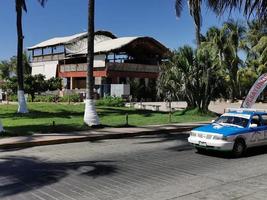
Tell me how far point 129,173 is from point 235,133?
397cm

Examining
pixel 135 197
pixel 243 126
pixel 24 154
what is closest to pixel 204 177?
pixel 135 197

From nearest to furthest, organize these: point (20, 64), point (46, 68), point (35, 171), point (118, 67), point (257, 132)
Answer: point (35, 171), point (257, 132), point (20, 64), point (118, 67), point (46, 68)

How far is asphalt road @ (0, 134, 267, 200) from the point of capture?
8.26 m

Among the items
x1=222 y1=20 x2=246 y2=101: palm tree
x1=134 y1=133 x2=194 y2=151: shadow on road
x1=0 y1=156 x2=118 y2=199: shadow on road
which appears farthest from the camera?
x1=222 y1=20 x2=246 y2=101: palm tree

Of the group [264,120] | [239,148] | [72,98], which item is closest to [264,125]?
[264,120]

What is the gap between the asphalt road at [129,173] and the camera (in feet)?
27.1

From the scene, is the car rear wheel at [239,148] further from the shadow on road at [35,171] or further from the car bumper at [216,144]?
the shadow on road at [35,171]

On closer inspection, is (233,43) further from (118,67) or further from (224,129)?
(224,129)

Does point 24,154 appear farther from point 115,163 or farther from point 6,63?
point 6,63

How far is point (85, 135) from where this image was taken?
17.2 m

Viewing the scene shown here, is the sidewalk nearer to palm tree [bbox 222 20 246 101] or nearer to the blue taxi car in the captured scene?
the blue taxi car

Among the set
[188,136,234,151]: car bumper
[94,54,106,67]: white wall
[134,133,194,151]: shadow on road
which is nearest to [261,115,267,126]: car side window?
[188,136,234,151]: car bumper

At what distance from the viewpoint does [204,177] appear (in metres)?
9.77

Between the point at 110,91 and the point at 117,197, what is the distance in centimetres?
4132
